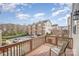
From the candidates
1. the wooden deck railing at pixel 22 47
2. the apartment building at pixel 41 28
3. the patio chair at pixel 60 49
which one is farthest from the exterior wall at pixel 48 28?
the patio chair at pixel 60 49

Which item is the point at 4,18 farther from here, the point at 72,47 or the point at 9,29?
the point at 72,47

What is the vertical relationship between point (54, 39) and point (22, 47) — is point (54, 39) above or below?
above

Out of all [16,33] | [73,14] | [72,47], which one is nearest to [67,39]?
[72,47]

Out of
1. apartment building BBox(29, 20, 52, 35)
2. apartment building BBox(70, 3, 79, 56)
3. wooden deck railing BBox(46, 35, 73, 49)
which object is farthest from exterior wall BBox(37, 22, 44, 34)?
apartment building BBox(70, 3, 79, 56)

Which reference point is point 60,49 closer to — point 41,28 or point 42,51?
point 42,51

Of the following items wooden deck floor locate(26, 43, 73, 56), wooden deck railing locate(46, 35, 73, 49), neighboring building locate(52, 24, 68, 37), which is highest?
neighboring building locate(52, 24, 68, 37)

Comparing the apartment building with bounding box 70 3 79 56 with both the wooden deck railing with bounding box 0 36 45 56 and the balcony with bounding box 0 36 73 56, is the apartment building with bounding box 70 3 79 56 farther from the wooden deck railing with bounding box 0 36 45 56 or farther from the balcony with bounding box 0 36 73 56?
the wooden deck railing with bounding box 0 36 45 56

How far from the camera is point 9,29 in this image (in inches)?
109

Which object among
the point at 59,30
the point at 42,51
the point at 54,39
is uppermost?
the point at 59,30

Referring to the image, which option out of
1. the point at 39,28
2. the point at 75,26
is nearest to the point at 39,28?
the point at 39,28

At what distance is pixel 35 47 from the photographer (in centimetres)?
281

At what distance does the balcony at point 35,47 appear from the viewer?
9.11 feet

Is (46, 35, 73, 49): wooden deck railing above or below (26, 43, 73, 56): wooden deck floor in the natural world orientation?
above

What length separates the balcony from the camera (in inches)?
109
